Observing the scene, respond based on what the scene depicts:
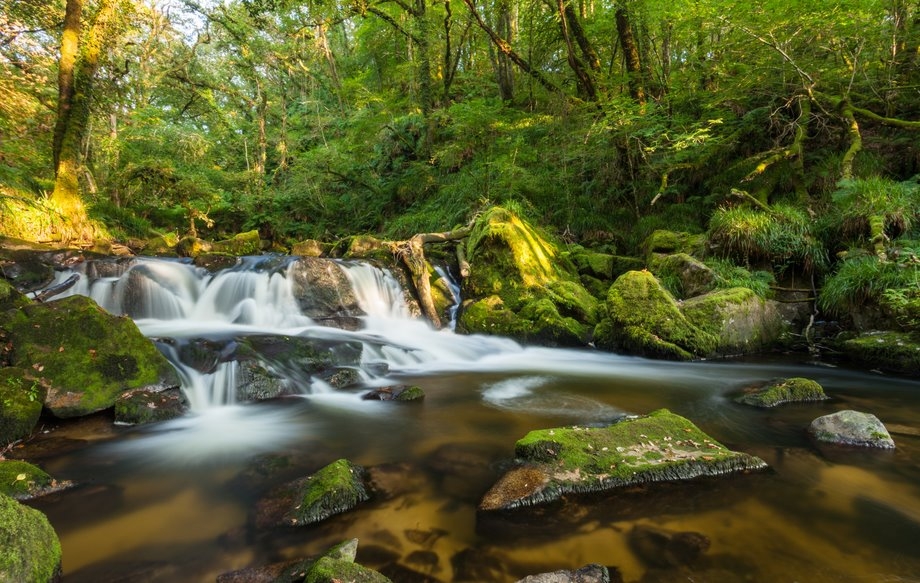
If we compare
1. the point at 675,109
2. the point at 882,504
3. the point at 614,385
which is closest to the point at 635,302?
the point at 614,385

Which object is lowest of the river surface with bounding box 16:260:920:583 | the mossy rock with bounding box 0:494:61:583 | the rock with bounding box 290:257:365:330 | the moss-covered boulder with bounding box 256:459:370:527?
the river surface with bounding box 16:260:920:583

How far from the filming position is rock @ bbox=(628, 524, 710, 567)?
7.29 ft

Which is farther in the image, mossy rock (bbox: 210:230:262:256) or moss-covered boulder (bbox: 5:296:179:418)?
mossy rock (bbox: 210:230:262:256)

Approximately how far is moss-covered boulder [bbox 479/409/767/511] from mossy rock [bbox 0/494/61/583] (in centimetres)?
217

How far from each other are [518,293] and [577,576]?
6.40 meters

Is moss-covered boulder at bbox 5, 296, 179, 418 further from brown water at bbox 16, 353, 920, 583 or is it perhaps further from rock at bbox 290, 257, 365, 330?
rock at bbox 290, 257, 365, 330

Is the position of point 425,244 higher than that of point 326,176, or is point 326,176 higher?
point 326,176

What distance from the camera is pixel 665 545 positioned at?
91.6 inches

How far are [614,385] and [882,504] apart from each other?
294cm

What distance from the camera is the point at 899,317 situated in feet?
18.8

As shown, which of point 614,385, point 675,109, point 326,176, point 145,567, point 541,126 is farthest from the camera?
point 326,176

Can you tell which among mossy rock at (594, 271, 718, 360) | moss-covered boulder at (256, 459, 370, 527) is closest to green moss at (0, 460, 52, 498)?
moss-covered boulder at (256, 459, 370, 527)

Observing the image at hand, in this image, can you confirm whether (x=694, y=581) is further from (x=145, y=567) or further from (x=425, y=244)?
(x=425, y=244)

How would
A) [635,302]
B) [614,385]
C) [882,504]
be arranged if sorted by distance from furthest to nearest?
[635,302]
[614,385]
[882,504]
